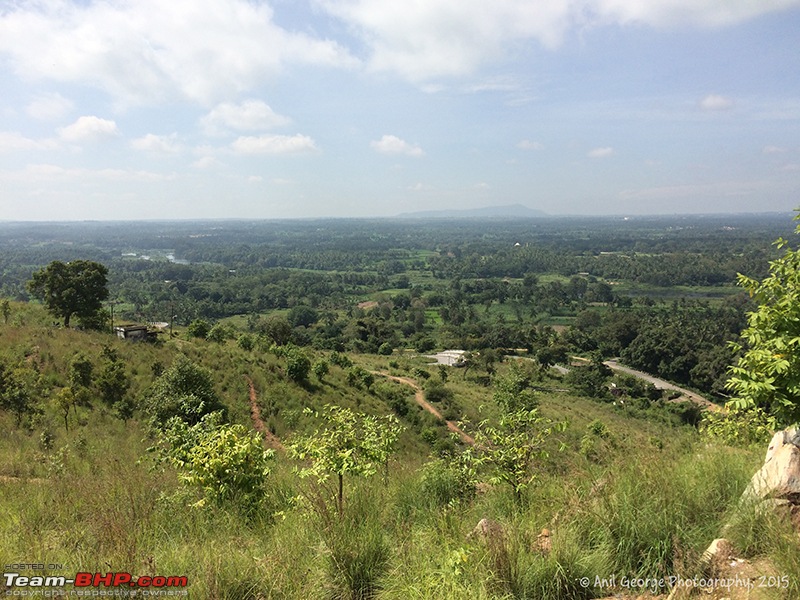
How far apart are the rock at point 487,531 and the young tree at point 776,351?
253cm

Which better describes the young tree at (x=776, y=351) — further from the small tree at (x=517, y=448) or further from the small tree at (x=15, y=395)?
the small tree at (x=15, y=395)

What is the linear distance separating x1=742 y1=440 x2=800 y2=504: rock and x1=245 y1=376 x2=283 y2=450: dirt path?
13.4 m

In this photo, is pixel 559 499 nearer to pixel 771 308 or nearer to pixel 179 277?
pixel 771 308

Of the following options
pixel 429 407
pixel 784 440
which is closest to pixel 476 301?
pixel 429 407

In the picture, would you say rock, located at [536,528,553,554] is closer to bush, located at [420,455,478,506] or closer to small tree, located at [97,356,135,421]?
bush, located at [420,455,478,506]

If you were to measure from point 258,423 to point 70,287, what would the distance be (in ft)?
48.1

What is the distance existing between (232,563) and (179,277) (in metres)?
139

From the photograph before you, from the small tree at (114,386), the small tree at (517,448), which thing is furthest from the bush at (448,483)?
the small tree at (114,386)

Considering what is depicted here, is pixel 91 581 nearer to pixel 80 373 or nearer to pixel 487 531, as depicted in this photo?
pixel 487 531

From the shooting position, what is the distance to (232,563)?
2.96 metres

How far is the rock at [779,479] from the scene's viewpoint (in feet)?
11.1

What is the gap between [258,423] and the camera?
1714cm

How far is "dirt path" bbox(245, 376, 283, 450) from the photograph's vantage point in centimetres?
1530

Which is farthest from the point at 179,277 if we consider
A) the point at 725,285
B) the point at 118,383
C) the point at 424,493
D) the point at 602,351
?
the point at 725,285
